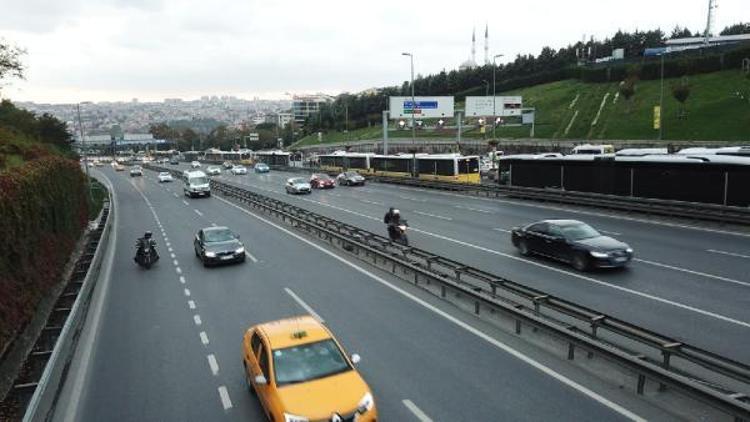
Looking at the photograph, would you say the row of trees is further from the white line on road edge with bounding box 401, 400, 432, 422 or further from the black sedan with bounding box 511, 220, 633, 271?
the white line on road edge with bounding box 401, 400, 432, 422

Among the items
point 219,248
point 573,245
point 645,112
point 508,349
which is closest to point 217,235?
point 219,248

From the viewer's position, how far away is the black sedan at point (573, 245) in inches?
685

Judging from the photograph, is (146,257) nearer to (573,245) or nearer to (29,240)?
(29,240)

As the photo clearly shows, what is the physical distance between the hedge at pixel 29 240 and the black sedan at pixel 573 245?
15.5 m

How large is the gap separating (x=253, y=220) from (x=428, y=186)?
19.3 metres

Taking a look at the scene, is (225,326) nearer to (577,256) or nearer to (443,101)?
(577,256)

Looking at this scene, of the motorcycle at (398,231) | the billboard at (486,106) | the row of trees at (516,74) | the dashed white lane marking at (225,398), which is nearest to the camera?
the dashed white lane marking at (225,398)

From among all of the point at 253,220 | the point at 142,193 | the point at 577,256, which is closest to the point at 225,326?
the point at 577,256

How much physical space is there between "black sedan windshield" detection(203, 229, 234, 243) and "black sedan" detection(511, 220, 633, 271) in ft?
36.4

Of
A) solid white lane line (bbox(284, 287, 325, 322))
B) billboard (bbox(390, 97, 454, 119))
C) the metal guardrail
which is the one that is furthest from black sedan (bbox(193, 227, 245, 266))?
billboard (bbox(390, 97, 454, 119))

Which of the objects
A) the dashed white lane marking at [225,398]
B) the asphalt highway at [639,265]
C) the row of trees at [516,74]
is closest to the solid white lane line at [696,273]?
the asphalt highway at [639,265]

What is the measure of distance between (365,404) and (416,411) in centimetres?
135

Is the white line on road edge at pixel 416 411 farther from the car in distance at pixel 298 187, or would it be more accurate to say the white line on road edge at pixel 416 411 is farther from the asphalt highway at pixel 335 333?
the car in distance at pixel 298 187

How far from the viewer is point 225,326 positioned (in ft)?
47.1
